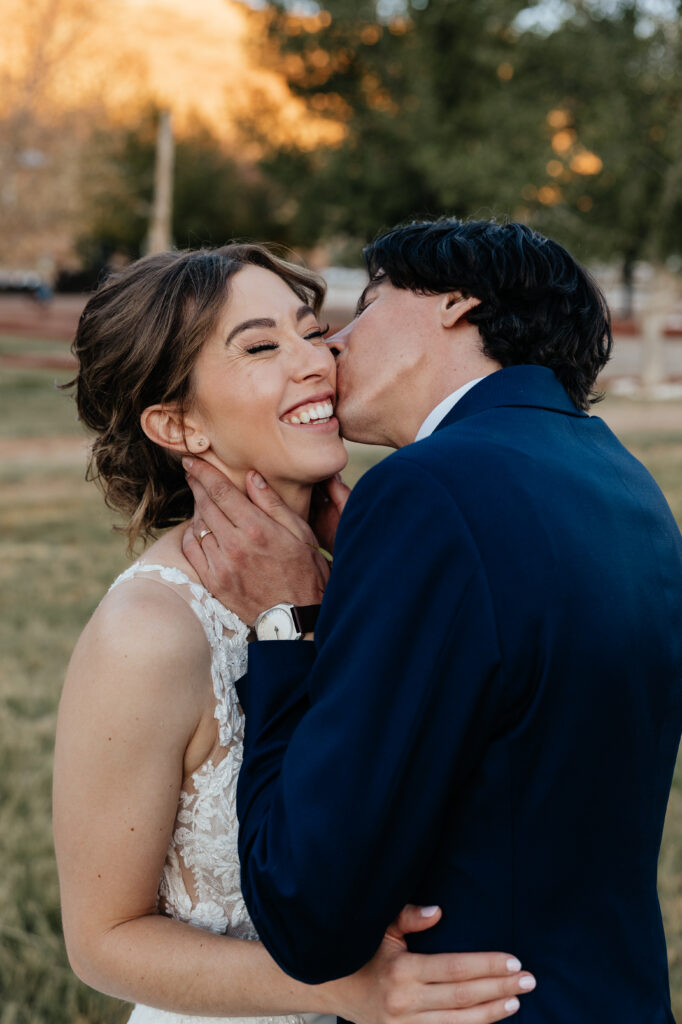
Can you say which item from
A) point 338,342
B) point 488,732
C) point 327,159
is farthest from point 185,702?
point 327,159

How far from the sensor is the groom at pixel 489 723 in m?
1.52

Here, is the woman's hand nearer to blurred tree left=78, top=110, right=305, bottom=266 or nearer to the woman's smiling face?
the woman's smiling face

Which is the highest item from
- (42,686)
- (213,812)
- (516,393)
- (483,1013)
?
(516,393)

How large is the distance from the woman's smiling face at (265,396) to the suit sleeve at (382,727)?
915 mm

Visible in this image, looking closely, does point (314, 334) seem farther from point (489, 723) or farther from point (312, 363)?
point (489, 723)

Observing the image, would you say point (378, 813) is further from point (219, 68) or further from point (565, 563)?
point (219, 68)

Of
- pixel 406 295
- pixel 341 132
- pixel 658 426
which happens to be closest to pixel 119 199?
pixel 341 132

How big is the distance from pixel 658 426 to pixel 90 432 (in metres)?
17.5

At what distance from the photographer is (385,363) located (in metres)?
2.31

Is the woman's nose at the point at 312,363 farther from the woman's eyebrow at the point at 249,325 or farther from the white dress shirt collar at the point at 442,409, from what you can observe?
the white dress shirt collar at the point at 442,409

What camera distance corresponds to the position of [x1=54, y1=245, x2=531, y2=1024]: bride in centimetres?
195

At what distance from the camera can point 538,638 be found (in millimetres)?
1521

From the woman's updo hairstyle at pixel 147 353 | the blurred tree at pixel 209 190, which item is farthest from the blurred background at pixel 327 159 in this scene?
the blurred tree at pixel 209 190

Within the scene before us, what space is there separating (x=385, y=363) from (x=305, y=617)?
24.1 inches
